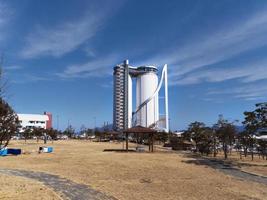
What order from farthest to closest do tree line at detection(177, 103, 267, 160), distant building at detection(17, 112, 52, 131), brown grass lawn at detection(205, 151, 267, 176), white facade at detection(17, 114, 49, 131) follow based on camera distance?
1. white facade at detection(17, 114, 49, 131)
2. distant building at detection(17, 112, 52, 131)
3. tree line at detection(177, 103, 267, 160)
4. brown grass lawn at detection(205, 151, 267, 176)

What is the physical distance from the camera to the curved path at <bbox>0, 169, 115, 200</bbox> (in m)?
9.54

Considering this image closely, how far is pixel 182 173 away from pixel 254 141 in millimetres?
18106

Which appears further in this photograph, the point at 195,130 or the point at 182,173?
the point at 195,130

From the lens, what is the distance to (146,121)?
132 m

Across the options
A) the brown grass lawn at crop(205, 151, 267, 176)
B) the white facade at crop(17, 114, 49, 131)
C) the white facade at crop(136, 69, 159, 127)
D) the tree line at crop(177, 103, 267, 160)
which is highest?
the white facade at crop(136, 69, 159, 127)

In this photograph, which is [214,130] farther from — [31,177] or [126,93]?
[126,93]

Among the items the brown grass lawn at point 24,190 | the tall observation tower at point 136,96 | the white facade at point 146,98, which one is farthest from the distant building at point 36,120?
the brown grass lawn at point 24,190

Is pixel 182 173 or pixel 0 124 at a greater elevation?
pixel 0 124

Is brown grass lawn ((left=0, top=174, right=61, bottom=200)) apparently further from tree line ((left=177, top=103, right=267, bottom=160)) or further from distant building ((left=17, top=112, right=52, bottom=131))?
distant building ((left=17, top=112, right=52, bottom=131))

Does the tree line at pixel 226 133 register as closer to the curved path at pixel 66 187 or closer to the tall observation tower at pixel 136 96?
the curved path at pixel 66 187

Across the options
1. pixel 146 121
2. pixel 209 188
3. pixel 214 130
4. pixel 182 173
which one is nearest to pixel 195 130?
pixel 214 130

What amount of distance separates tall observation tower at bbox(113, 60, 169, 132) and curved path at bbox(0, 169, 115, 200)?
11763 centimetres

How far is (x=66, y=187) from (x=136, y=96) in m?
126

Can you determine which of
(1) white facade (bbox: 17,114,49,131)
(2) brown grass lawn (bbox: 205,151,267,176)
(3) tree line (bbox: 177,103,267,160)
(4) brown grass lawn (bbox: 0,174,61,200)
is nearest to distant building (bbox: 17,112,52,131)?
(1) white facade (bbox: 17,114,49,131)
